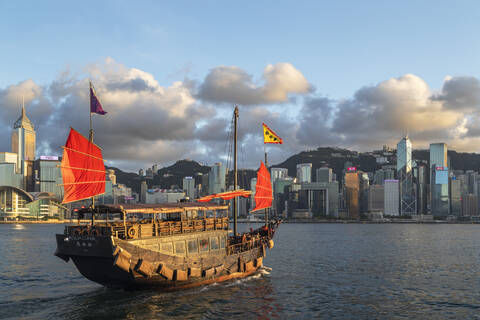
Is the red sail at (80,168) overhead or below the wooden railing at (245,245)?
overhead

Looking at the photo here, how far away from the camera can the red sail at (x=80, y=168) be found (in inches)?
1160

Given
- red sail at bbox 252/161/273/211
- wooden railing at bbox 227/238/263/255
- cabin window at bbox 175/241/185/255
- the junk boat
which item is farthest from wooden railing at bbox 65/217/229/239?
red sail at bbox 252/161/273/211

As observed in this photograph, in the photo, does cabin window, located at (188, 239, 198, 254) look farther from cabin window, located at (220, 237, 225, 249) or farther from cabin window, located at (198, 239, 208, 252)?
cabin window, located at (220, 237, 225, 249)

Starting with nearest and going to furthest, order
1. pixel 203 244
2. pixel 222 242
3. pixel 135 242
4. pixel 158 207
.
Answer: pixel 135 242
pixel 158 207
pixel 203 244
pixel 222 242

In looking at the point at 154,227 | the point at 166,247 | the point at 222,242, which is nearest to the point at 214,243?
the point at 222,242

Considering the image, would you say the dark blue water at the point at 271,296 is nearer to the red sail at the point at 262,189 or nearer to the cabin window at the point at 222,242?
the cabin window at the point at 222,242

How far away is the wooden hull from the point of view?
2648 cm

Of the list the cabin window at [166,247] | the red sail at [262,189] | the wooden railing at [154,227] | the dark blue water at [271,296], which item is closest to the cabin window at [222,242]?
the wooden railing at [154,227]

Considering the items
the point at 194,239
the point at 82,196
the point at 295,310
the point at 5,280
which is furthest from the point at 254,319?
the point at 5,280

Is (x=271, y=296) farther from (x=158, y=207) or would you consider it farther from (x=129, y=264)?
(x=129, y=264)

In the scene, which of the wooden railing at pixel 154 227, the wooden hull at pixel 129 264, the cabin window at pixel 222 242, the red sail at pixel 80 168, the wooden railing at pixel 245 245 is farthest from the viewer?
the wooden railing at pixel 245 245

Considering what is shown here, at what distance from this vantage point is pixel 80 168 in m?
30.1

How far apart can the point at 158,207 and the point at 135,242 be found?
410 centimetres

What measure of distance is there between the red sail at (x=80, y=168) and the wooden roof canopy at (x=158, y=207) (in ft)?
7.47
